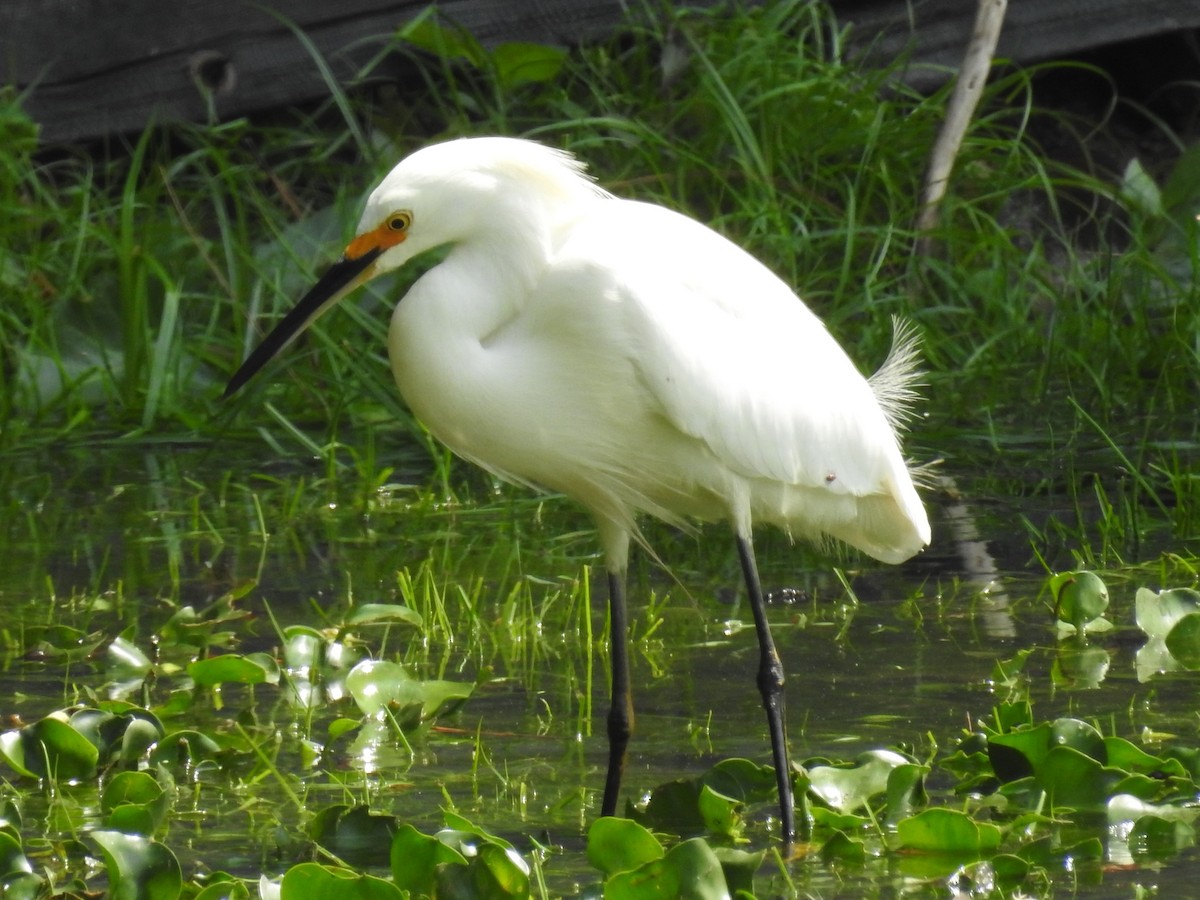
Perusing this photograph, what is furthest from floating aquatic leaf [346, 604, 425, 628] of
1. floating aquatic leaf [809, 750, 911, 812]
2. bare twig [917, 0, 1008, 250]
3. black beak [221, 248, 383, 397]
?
bare twig [917, 0, 1008, 250]

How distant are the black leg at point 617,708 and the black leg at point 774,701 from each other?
23 centimetres

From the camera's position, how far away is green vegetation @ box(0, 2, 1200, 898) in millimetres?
2709

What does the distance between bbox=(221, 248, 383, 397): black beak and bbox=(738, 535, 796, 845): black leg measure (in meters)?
0.78

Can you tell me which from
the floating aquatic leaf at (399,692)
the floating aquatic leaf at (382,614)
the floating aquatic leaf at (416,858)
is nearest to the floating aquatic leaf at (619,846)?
the floating aquatic leaf at (416,858)

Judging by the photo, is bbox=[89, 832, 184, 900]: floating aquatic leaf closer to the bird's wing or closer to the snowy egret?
the snowy egret

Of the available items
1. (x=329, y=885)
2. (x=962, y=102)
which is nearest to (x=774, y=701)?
(x=329, y=885)

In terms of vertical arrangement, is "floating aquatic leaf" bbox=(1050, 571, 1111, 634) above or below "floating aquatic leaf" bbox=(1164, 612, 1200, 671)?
above

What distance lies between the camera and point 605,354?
9.84 feet

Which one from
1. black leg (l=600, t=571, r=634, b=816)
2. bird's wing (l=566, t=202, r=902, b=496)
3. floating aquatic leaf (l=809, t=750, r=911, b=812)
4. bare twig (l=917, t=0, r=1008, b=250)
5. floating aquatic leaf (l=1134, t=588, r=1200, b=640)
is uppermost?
bare twig (l=917, t=0, r=1008, b=250)

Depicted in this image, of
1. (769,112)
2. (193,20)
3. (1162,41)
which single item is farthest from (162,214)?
(1162,41)

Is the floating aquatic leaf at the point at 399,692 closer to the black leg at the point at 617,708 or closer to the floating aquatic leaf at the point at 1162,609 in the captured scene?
the black leg at the point at 617,708

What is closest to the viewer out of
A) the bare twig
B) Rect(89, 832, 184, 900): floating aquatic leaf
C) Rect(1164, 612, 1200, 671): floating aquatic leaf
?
Rect(89, 832, 184, 900): floating aquatic leaf

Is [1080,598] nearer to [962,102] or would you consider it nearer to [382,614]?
[382,614]

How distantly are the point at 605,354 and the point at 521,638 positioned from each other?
94cm
